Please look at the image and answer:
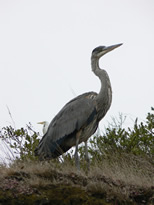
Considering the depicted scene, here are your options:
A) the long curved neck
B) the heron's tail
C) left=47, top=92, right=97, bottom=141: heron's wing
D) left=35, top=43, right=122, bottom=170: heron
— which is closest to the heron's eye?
left=35, top=43, right=122, bottom=170: heron

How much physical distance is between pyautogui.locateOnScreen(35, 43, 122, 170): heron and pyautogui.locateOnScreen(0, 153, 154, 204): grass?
208 cm

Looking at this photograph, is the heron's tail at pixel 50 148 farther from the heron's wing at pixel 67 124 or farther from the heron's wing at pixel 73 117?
the heron's wing at pixel 73 117

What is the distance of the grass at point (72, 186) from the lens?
4.57 m

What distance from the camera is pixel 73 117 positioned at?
8023 millimetres

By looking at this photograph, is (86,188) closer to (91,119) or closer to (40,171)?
(40,171)

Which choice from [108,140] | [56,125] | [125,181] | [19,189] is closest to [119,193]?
[125,181]

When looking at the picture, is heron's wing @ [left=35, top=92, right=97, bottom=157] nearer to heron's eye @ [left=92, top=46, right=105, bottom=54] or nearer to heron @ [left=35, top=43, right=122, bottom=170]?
heron @ [left=35, top=43, right=122, bottom=170]

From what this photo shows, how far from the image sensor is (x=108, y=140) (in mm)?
7828

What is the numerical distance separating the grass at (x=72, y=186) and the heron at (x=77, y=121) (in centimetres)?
208

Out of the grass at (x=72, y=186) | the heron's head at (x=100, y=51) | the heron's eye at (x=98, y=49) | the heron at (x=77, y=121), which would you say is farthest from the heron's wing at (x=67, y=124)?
the grass at (x=72, y=186)

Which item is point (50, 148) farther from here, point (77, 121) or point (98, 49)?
point (98, 49)

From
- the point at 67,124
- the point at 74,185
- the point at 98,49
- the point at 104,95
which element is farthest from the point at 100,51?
the point at 74,185

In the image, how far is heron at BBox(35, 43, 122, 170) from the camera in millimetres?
7750

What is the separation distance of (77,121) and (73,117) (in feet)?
0.51
